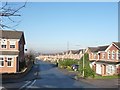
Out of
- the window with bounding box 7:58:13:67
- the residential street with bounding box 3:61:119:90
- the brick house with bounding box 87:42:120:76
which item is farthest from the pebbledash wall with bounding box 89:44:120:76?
the window with bounding box 7:58:13:67

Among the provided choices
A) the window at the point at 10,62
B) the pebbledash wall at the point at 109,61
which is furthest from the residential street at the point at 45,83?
the pebbledash wall at the point at 109,61

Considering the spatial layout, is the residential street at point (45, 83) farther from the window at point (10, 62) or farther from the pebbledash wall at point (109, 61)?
the pebbledash wall at point (109, 61)

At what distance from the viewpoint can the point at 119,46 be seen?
50781 mm

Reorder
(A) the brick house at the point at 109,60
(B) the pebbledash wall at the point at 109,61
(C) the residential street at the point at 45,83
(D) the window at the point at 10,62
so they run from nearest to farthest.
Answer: (C) the residential street at the point at 45,83 < (D) the window at the point at 10,62 < (B) the pebbledash wall at the point at 109,61 < (A) the brick house at the point at 109,60

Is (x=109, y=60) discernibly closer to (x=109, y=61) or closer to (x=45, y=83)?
(x=109, y=61)

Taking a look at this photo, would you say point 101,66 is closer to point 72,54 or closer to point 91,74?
point 91,74

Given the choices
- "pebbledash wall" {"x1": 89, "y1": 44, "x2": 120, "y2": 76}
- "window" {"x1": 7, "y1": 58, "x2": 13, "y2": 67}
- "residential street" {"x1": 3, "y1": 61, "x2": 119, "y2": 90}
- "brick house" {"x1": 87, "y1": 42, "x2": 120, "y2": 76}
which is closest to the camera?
"residential street" {"x1": 3, "y1": 61, "x2": 119, "y2": 90}

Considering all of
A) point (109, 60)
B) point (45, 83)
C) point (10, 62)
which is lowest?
point (45, 83)

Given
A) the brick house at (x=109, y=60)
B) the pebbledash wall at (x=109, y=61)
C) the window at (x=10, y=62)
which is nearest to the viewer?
the window at (x=10, y=62)

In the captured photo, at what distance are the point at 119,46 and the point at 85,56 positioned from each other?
7.64 metres

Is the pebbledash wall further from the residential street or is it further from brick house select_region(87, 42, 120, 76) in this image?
the residential street

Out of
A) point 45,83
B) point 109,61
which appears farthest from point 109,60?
point 45,83

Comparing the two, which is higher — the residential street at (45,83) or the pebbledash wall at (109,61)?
the pebbledash wall at (109,61)

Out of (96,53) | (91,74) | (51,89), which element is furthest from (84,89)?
(96,53)
